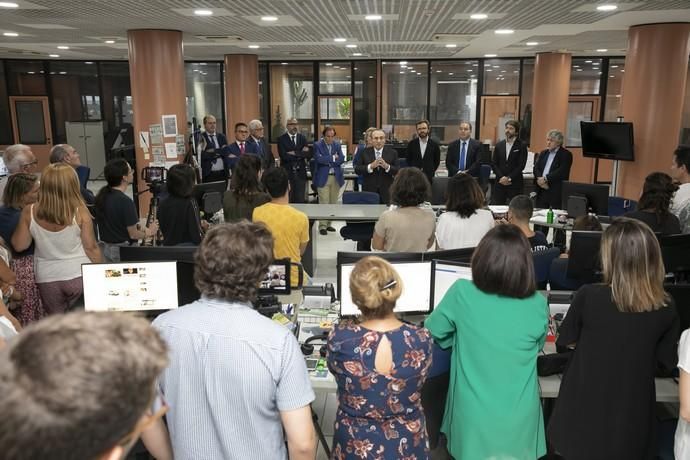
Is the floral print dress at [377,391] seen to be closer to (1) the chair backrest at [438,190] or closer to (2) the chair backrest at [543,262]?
(2) the chair backrest at [543,262]

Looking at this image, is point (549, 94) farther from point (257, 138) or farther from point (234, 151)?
point (234, 151)

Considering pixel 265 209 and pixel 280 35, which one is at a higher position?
pixel 280 35

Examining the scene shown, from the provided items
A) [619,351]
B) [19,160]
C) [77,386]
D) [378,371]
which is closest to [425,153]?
[19,160]

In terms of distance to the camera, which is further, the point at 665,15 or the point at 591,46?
the point at 591,46

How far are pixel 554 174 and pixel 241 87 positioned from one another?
7.72 metres

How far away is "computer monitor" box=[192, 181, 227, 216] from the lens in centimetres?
594

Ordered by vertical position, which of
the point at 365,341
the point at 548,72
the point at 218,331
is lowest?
the point at 365,341

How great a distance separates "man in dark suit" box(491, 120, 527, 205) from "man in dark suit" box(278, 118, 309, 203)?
366cm

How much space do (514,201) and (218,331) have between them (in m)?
3.18

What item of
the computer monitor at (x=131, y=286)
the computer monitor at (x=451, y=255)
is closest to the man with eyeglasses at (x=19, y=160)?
the computer monitor at (x=131, y=286)

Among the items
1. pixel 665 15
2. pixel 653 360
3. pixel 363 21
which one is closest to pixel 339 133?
pixel 363 21

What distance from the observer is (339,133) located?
607 inches

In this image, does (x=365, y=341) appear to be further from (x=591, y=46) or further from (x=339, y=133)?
(x=339, y=133)

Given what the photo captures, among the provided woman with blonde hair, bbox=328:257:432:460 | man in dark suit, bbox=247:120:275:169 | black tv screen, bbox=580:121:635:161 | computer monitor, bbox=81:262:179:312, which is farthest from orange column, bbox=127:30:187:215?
woman with blonde hair, bbox=328:257:432:460
